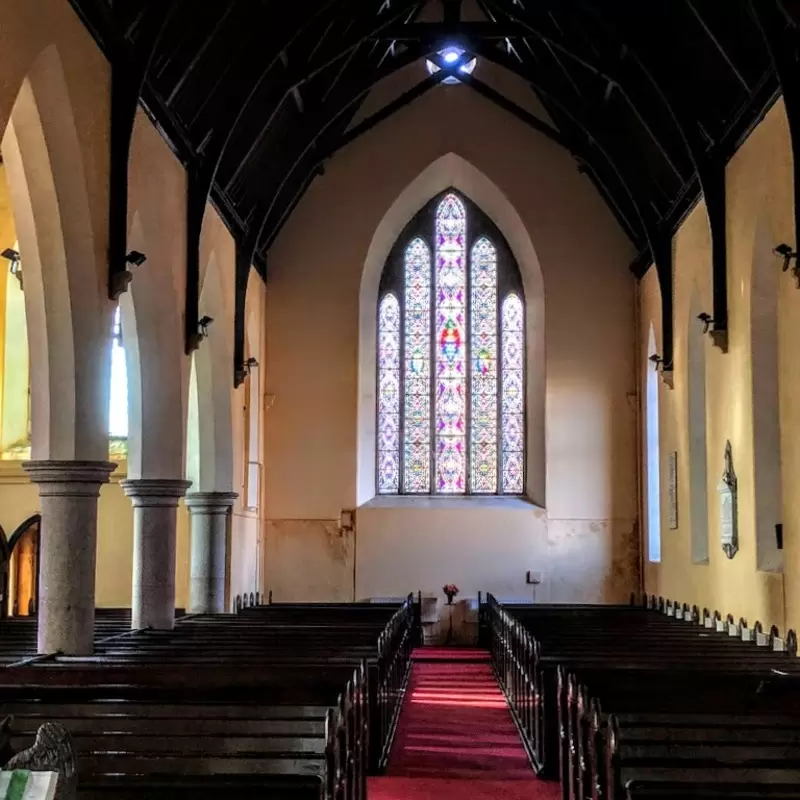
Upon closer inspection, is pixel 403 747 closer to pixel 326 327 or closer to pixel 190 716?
pixel 190 716

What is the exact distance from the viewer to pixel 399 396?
20.0 metres

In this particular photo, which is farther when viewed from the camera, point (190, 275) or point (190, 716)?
point (190, 275)

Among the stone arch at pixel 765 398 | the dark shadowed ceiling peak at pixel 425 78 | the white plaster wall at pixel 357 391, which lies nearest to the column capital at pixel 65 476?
the dark shadowed ceiling peak at pixel 425 78

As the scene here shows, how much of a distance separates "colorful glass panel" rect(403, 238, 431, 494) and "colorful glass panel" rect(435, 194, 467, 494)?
6.8 inches

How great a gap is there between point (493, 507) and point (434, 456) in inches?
56.3

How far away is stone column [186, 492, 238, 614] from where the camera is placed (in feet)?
52.0

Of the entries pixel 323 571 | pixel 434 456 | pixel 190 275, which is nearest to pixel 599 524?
pixel 434 456

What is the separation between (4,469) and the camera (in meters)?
16.6

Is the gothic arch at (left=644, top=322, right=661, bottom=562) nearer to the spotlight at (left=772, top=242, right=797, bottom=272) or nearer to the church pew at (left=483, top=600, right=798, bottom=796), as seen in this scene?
the church pew at (left=483, top=600, right=798, bottom=796)

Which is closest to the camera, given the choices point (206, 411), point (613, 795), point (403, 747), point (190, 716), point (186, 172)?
point (613, 795)

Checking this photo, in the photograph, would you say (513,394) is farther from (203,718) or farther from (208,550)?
(203,718)

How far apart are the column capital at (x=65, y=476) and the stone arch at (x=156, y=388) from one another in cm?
303

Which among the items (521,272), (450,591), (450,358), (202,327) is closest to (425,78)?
(521,272)

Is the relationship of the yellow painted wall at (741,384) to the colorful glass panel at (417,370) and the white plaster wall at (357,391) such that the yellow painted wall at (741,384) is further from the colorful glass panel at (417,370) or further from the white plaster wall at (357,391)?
the colorful glass panel at (417,370)
